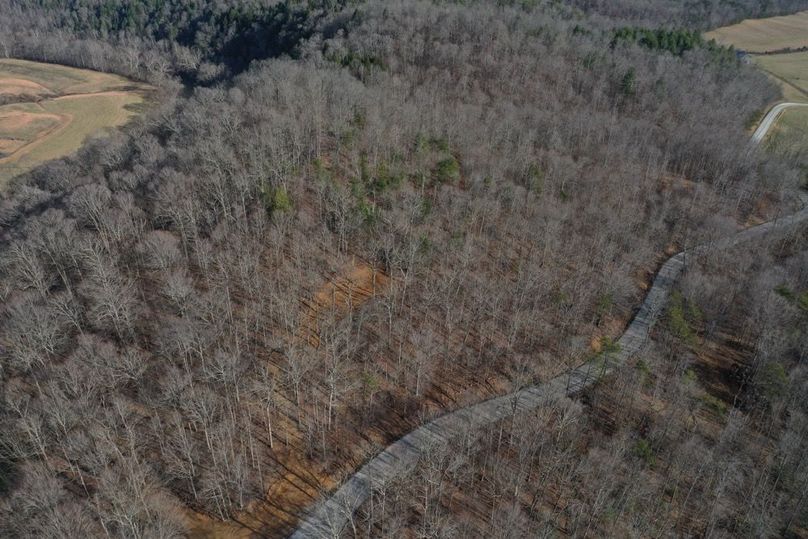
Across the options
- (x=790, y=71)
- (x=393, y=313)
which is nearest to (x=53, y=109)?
(x=393, y=313)

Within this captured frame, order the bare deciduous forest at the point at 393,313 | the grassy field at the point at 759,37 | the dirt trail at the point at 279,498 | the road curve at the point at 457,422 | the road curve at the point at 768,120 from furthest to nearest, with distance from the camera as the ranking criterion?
the grassy field at the point at 759,37
the road curve at the point at 768,120
the bare deciduous forest at the point at 393,313
the road curve at the point at 457,422
the dirt trail at the point at 279,498

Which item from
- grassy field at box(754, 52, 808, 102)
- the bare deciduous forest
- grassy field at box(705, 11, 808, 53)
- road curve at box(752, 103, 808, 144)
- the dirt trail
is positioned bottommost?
the dirt trail

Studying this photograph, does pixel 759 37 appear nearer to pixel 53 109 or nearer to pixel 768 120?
pixel 768 120

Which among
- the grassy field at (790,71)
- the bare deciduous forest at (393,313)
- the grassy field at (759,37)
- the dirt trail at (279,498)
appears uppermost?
the grassy field at (759,37)

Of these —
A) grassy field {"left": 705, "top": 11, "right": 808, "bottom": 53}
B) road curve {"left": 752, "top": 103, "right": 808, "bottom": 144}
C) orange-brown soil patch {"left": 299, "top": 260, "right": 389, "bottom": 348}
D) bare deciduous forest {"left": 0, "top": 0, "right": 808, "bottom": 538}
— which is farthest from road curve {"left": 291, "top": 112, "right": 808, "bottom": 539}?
grassy field {"left": 705, "top": 11, "right": 808, "bottom": 53}

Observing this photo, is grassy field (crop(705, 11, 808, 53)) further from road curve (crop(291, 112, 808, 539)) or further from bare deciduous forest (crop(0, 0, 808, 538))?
road curve (crop(291, 112, 808, 539))

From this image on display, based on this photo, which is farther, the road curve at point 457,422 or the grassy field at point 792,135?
the grassy field at point 792,135

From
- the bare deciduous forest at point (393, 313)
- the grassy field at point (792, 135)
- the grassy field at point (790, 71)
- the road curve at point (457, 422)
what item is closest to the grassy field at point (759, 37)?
the grassy field at point (790, 71)

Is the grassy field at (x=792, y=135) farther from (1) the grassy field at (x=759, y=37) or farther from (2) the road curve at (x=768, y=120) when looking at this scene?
(1) the grassy field at (x=759, y=37)
